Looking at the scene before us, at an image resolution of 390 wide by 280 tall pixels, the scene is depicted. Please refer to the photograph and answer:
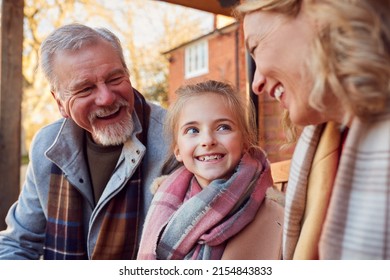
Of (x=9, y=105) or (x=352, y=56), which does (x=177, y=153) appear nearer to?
(x=352, y=56)

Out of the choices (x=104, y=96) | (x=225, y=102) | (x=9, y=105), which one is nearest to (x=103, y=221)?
(x=104, y=96)

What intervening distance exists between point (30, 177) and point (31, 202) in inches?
3.4

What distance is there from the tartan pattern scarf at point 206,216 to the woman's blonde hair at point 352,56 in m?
0.46

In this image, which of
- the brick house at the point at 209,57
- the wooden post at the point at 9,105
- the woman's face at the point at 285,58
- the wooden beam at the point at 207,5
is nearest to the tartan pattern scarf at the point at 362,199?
the woman's face at the point at 285,58

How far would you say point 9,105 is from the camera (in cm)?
208

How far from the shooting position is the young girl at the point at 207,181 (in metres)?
1.11

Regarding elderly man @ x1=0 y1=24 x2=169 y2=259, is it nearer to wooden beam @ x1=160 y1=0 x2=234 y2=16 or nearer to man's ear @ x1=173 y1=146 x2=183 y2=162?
man's ear @ x1=173 y1=146 x2=183 y2=162

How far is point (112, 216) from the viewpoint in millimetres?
1380

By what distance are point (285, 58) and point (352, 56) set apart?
0.39ft

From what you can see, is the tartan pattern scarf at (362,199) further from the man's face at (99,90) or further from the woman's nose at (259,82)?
the man's face at (99,90)

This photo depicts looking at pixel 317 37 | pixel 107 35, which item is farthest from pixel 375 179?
pixel 107 35

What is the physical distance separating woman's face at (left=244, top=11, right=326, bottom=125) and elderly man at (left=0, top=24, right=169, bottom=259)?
0.68m

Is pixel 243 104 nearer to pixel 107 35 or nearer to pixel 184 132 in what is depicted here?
pixel 184 132

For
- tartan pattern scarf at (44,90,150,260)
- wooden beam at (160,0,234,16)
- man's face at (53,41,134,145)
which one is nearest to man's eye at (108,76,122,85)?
man's face at (53,41,134,145)
